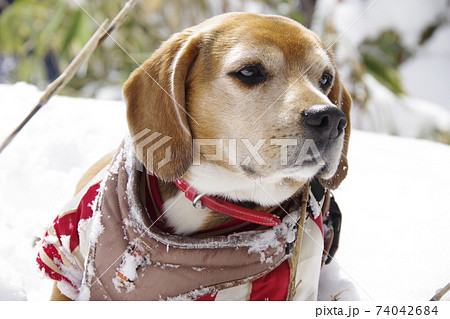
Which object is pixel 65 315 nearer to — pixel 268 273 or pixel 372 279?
pixel 268 273

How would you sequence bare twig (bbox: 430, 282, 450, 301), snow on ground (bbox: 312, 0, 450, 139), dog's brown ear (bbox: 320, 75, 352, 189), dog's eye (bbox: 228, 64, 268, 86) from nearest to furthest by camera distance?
bare twig (bbox: 430, 282, 450, 301) < dog's eye (bbox: 228, 64, 268, 86) < dog's brown ear (bbox: 320, 75, 352, 189) < snow on ground (bbox: 312, 0, 450, 139)

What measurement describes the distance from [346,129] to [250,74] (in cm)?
52

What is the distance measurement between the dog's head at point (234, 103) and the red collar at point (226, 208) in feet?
0.29

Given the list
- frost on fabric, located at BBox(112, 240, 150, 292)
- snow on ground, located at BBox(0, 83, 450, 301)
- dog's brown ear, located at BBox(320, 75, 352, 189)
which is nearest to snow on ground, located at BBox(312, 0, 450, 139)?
snow on ground, located at BBox(0, 83, 450, 301)

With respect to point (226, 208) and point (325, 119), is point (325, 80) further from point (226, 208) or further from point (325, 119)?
point (226, 208)

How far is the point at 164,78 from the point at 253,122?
0.36 metres

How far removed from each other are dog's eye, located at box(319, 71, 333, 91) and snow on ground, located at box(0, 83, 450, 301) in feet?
2.68

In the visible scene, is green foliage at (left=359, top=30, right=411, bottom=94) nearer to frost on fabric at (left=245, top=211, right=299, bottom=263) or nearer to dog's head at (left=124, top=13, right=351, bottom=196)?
dog's head at (left=124, top=13, right=351, bottom=196)

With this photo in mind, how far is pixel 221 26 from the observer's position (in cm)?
159

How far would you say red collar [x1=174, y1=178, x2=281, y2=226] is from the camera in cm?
147

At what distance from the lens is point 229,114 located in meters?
1.48

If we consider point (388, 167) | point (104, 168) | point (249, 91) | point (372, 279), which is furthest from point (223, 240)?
point (388, 167)

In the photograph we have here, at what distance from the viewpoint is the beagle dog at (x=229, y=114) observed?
55.7 inches

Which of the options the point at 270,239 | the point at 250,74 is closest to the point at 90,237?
the point at 270,239
